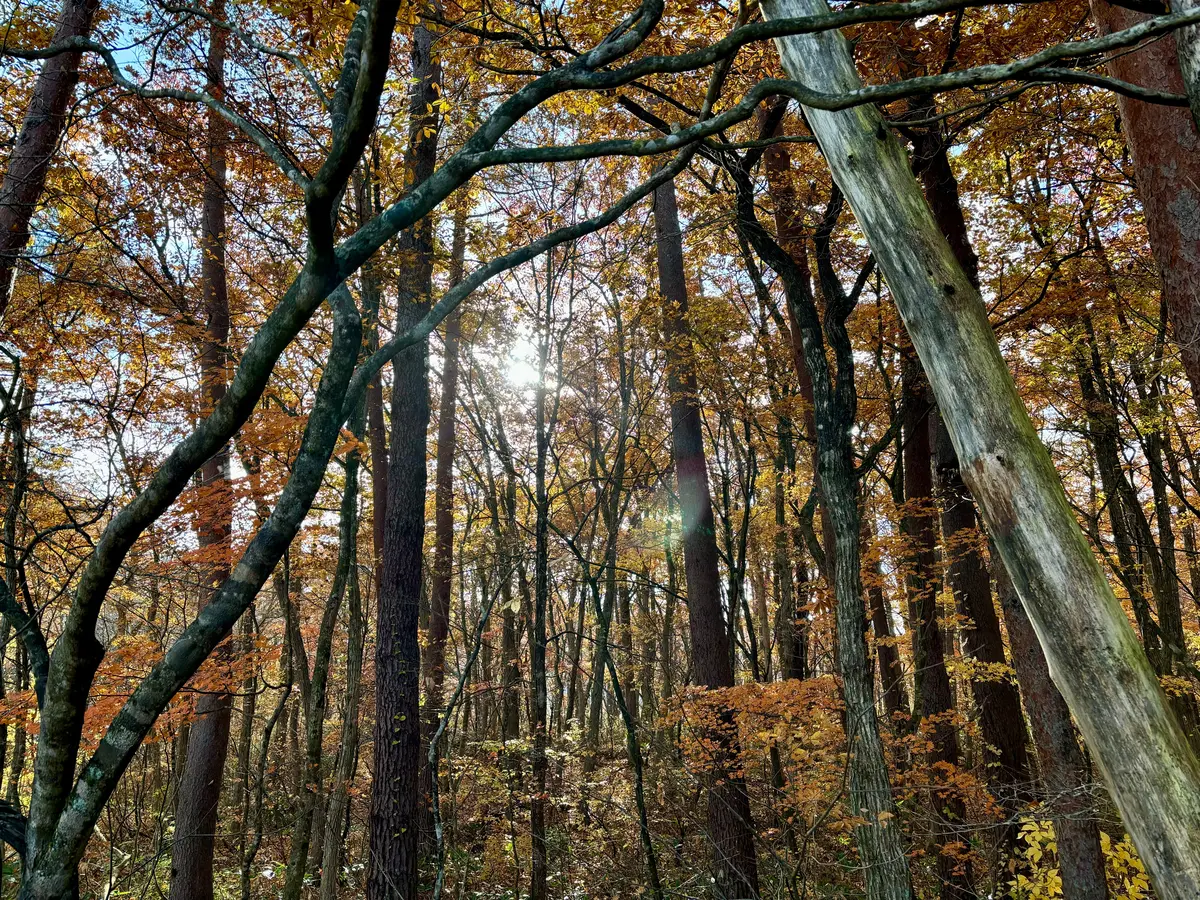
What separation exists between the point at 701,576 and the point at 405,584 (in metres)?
3.79

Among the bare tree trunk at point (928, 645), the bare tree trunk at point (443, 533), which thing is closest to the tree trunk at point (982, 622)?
the bare tree trunk at point (928, 645)

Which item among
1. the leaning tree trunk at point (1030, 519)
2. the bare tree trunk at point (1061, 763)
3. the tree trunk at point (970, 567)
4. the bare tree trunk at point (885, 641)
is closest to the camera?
the leaning tree trunk at point (1030, 519)

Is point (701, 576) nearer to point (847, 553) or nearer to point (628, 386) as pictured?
point (847, 553)

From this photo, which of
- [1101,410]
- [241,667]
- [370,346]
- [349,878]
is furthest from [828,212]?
[349,878]

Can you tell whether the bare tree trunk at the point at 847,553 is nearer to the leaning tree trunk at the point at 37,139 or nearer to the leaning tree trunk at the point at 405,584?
the leaning tree trunk at the point at 405,584

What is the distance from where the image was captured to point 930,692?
303 inches

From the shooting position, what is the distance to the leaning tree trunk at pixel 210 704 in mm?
7102

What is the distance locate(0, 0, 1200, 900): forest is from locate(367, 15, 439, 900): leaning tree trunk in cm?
4

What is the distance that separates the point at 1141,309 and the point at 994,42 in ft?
20.6

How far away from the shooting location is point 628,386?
11.9 meters

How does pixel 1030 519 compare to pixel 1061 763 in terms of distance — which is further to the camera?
pixel 1061 763

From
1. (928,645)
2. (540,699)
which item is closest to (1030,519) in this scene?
(928,645)

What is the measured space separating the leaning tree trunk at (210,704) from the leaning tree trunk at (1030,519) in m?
6.41

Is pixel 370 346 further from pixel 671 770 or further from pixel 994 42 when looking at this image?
pixel 671 770
